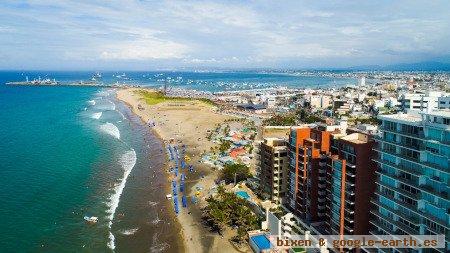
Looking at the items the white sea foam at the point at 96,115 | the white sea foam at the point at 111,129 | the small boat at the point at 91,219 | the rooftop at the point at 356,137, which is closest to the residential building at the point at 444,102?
the rooftop at the point at 356,137

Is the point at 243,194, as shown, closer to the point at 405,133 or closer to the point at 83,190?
the point at 83,190

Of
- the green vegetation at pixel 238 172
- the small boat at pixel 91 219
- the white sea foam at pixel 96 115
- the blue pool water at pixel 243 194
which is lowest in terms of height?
the small boat at pixel 91 219

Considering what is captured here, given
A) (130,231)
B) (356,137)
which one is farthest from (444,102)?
(130,231)

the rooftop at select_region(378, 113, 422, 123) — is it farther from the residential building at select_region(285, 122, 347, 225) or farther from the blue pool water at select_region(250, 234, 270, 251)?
the blue pool water at select_region(250, 234, 270, 251)

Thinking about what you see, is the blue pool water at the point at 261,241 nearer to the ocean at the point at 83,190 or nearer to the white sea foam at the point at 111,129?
the ocean at the point at 83,190

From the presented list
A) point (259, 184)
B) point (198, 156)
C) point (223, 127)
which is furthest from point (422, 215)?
point (223, 127)
